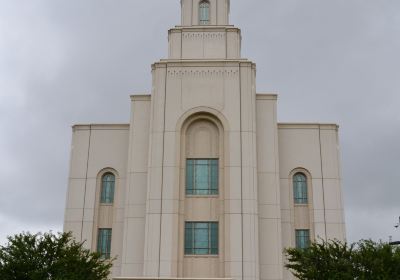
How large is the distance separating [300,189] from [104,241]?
13458 millimetres

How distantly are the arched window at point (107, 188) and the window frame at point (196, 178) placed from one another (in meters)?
5.66

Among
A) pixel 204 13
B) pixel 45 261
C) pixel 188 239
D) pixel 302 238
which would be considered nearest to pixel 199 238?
pixel 188 239

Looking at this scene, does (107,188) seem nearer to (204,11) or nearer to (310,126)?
(310,126)

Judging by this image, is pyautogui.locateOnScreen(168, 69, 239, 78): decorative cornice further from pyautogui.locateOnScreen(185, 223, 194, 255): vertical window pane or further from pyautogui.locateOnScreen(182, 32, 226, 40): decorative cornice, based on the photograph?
pyautogui.locateOnScreen(185, 223, 194, 255): vertical window pane

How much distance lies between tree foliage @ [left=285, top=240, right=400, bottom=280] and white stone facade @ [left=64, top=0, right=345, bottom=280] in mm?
6247

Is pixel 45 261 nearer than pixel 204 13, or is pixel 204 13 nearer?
pixel 45 261

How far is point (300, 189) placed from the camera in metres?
37.2

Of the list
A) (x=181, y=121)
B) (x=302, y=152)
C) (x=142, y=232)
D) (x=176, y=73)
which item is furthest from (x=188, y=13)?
(x=142, y=232)

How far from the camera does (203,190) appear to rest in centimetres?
3541

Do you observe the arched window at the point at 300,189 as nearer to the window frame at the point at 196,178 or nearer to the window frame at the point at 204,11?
the window frame at the point at 196,178

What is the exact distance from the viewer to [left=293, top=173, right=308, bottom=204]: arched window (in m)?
37.0

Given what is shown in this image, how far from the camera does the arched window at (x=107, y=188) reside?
123 ft

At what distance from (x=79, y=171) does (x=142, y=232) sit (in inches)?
261

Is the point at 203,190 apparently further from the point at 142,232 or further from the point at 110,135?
the point at 110,135
